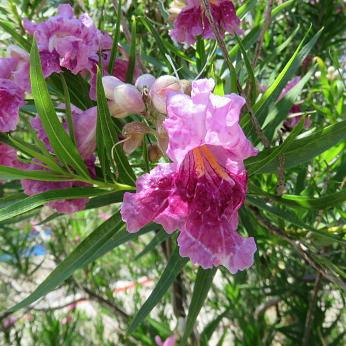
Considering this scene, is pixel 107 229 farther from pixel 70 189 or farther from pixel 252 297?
pixel 252 297

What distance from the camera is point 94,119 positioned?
2.19 ft

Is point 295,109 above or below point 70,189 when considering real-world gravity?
below

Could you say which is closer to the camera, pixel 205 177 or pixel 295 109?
pixel 205 177

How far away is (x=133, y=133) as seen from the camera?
633 mm

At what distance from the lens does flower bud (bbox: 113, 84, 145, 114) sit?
2.03 ft

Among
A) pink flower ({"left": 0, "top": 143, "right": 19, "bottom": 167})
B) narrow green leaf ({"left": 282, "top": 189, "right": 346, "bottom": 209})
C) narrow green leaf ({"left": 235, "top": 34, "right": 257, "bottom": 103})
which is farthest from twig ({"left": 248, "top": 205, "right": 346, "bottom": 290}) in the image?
pink flower ({"left": 0, "top": 143, "right": 19, "bottom": 167})

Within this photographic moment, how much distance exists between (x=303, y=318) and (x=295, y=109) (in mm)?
749

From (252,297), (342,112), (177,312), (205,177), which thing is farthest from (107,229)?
(252,297)

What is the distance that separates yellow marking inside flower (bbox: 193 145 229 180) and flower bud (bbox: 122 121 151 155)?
0.30ft

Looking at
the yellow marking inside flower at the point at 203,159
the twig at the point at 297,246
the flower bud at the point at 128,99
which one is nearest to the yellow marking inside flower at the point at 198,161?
the yellow marking inside flower at the point at 203,159

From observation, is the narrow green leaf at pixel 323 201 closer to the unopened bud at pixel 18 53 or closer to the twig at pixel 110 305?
the unopened bud at pixel 18 53

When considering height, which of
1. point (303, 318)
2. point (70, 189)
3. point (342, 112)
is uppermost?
point (70, 189)

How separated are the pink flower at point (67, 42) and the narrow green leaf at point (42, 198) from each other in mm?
166

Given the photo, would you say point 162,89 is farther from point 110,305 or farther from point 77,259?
point 110,305
